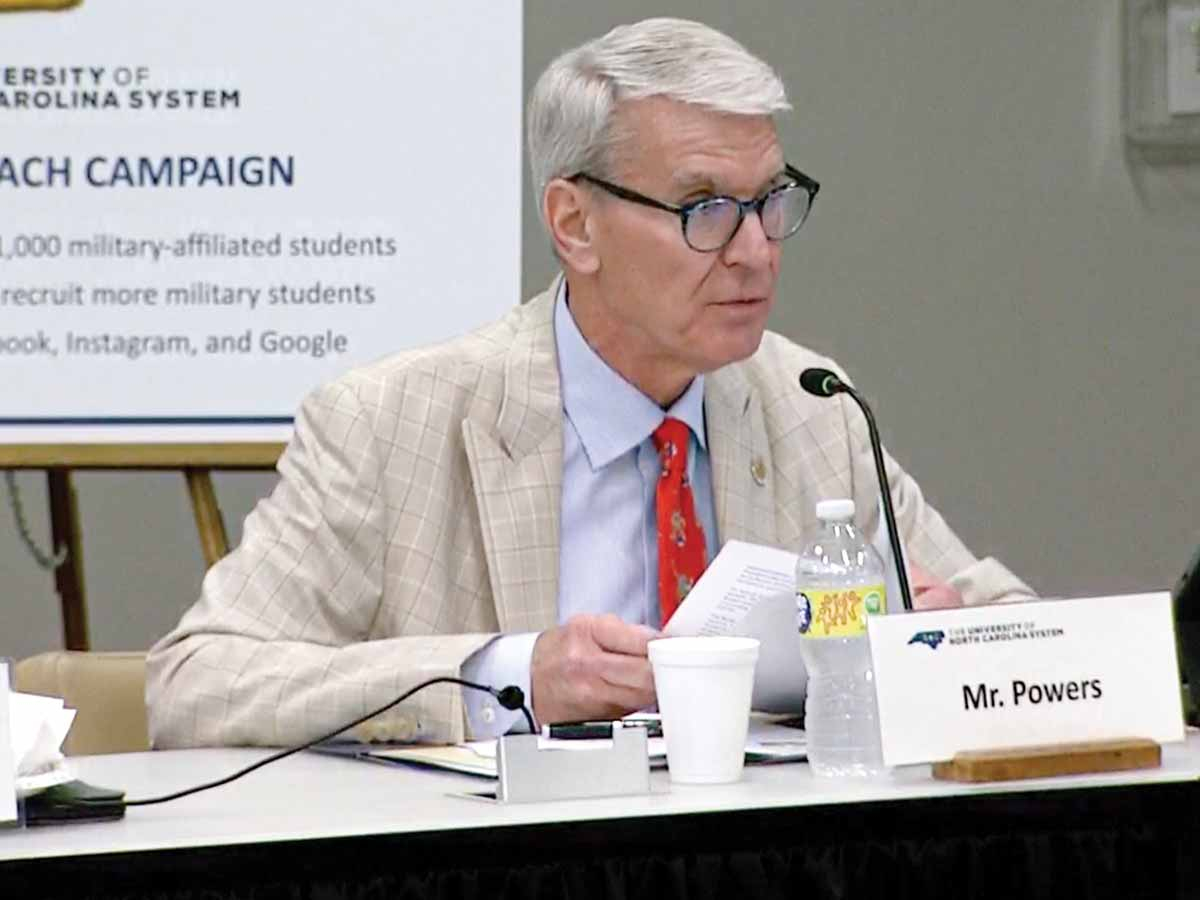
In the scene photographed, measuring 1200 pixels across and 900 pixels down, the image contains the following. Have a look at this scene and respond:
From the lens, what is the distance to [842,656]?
2070mm

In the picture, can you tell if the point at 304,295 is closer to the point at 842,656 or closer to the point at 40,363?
the point at 40,363

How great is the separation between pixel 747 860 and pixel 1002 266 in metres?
2.96

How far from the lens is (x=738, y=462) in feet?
9.10

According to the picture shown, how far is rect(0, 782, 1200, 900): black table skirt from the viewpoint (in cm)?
160

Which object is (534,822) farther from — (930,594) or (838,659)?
(930,594)

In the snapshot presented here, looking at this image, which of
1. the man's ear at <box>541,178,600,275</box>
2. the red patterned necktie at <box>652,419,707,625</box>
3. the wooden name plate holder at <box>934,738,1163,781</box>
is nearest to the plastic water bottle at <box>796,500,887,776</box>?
the wooden name plate holder at <box>934,738,1163,781</box>

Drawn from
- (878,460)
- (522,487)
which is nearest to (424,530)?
(522,487)

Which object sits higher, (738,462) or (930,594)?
(738,462)

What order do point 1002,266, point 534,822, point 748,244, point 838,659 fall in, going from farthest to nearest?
point 1002,266
point 748,244
point 838,659
point 534,822

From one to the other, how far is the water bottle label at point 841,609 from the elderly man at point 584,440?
472 mm

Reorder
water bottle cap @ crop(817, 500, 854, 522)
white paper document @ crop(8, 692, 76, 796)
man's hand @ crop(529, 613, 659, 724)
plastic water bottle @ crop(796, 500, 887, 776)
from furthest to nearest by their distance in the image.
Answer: man's hand @ crop(529, 613, 659, 724) < water bottle cap @ crop(817, 500, 854, 522) < plastic water bottle @ crop(796, 500, 887, 776) < white paper document @ crop(8, 692, 76, 796)

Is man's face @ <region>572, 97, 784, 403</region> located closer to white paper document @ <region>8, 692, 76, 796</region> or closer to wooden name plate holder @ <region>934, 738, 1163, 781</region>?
wooden name plate holder @ <region>934, 738, 1163, 781</region>

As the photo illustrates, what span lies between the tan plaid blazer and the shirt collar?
0.08 ft

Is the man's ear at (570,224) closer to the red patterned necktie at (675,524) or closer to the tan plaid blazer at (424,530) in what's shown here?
the tan plaid blazer at (424,530)
